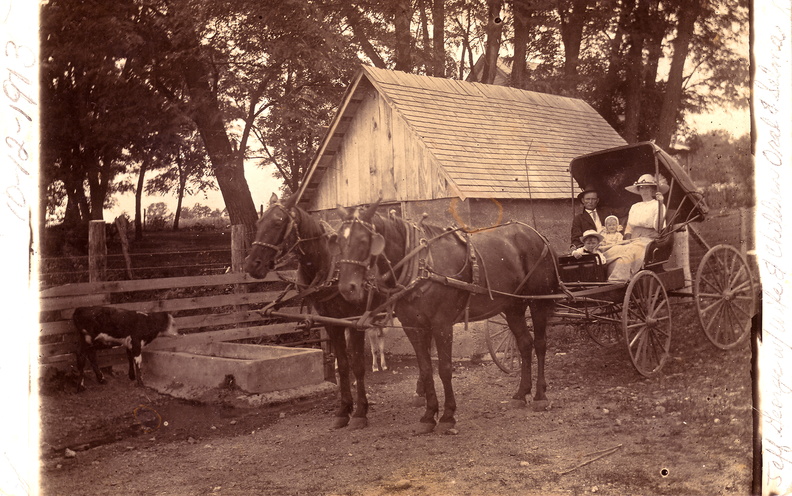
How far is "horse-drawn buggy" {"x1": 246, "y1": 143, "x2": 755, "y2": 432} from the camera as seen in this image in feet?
19.9

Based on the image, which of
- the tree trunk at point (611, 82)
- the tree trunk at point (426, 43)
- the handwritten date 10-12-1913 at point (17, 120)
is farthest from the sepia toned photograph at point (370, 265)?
the tree trunk at point (611, 82)

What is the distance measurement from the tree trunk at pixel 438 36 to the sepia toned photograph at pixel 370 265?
1.09 meters

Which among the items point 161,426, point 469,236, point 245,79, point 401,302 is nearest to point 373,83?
point 245,79

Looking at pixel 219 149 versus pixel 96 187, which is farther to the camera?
pixel 219 149

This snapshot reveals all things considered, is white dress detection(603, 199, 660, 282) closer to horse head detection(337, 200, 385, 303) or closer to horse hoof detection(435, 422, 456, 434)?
horse hoof detection(435, 422, 456, 434)

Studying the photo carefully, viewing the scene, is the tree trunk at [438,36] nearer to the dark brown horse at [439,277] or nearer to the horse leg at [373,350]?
the horse leg at [373,350]

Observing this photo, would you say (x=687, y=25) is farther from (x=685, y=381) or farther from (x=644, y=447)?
(x=644, y=447)

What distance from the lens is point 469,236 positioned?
22.3 ft

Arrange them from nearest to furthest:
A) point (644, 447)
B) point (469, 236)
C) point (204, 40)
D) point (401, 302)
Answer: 1. point (644, 447)
2. point (401, 302)
3. point (469, 236)
4. point (204, 40)

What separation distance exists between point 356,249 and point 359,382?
1.88 m

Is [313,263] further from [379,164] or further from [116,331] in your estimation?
[379,164]

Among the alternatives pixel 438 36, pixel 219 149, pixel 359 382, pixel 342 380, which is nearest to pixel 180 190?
pixel 219 149

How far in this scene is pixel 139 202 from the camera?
28.3 feet

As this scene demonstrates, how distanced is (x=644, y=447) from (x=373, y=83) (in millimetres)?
7520
